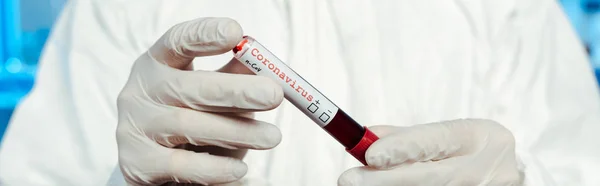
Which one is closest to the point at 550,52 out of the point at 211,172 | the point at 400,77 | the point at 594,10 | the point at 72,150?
the point at 400,77

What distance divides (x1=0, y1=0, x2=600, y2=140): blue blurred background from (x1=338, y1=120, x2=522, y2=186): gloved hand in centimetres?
129

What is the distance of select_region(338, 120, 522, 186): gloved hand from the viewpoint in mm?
669

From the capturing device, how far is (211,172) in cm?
68

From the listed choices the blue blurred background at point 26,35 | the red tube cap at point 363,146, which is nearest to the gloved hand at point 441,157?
the red tube cap at point 363,146

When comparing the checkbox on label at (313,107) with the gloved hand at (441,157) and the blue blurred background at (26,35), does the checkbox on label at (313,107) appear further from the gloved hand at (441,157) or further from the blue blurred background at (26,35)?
the blue blurred background at (26,35)

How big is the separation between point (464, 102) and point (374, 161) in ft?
0.90

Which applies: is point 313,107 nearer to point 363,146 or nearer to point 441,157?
point 363,146

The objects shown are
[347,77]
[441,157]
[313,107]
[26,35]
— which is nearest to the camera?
[313,107]

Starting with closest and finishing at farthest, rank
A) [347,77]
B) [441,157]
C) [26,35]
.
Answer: [441,157]
[347,77]
[26,35]

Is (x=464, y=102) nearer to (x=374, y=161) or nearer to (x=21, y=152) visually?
(x=374, y=161)

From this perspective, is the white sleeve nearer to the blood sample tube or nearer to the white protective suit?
the white protective suit

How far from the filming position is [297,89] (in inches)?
24.4

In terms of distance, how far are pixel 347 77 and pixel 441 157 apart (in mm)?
200

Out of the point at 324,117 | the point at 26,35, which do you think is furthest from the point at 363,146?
the point at 26,35
